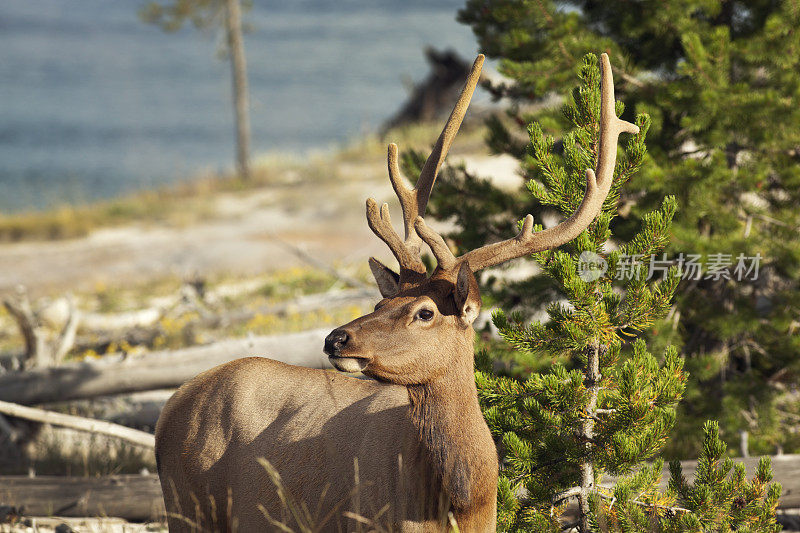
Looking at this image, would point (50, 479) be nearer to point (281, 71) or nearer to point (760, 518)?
point (760, 518)

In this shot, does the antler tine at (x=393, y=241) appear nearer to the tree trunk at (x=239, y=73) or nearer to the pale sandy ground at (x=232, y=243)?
the pale sandy ground at (x=232, y=243)

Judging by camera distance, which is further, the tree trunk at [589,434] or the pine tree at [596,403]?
the tree trunk at [589,434]

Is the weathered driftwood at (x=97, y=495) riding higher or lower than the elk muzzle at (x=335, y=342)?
lower

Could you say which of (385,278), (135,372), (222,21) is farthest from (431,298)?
(222,21)

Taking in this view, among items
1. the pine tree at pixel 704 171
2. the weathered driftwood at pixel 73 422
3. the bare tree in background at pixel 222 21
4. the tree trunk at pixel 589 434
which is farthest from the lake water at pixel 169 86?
the tree trunk at pixel 589 434

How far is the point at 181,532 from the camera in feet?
13.8

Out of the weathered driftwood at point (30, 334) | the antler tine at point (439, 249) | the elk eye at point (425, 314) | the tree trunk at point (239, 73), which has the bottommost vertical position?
the weathered driftwood at point (30, 334)

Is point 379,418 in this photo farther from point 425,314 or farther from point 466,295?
point 466,295

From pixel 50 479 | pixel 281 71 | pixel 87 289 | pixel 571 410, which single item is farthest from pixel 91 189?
pixel 281 71

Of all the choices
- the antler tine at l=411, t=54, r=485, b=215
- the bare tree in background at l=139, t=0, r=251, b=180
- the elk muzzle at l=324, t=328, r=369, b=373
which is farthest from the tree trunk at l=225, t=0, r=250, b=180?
the elk muzzle at l=324, t=328, r=369, b=373

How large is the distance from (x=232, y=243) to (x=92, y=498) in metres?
10.5

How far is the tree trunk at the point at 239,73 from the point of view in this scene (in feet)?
68.4

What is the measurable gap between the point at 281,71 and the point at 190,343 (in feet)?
164

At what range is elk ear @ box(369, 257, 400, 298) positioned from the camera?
3871 mm
